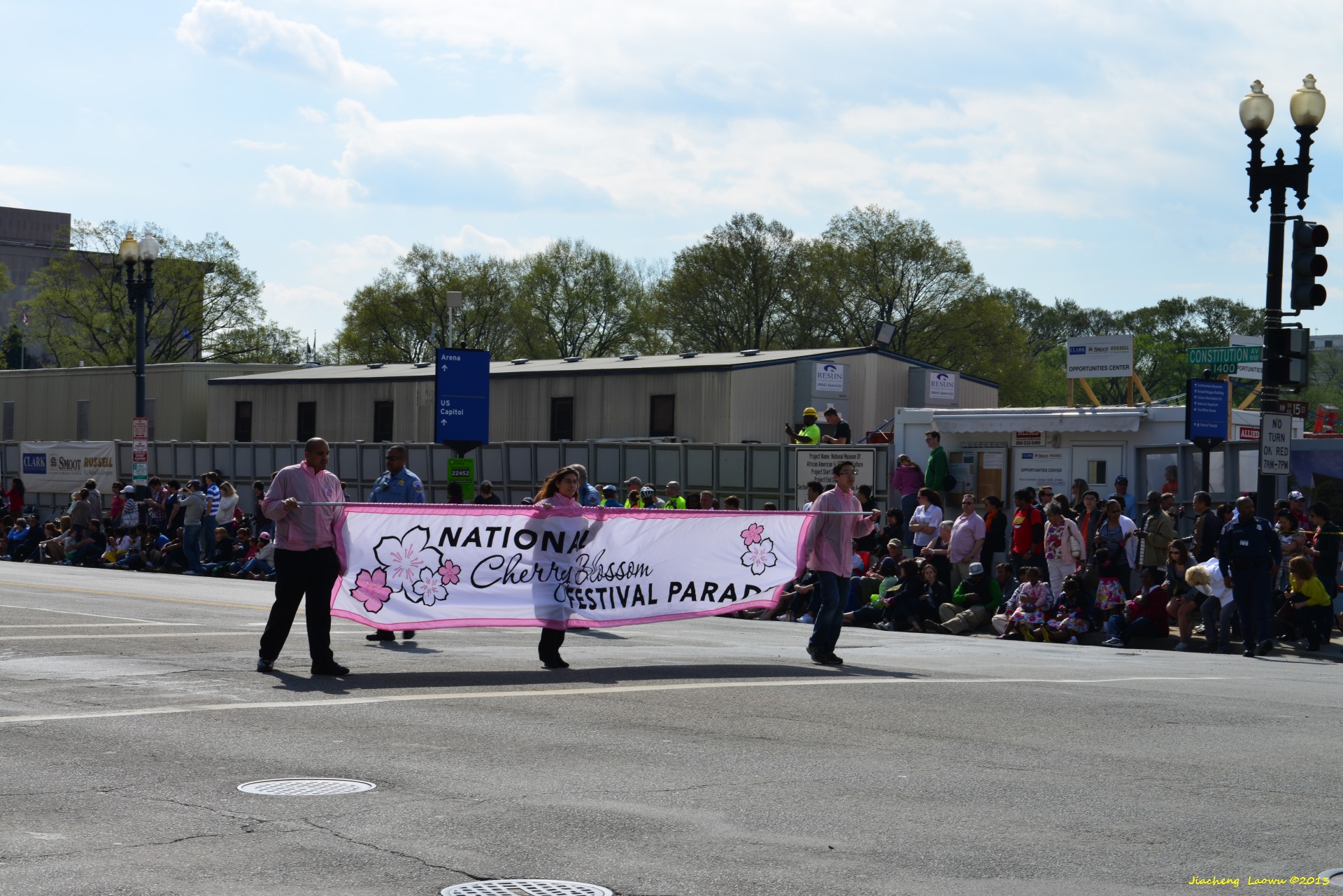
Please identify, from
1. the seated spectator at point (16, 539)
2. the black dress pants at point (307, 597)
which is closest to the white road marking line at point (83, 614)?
the black dress pants at point (307, 597)

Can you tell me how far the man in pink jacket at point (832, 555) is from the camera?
14.2 metres

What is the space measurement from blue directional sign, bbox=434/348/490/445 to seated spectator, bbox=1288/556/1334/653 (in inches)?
638

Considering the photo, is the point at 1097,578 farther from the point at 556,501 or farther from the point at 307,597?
the point at 307,597

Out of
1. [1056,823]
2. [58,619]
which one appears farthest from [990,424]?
[1056,823]

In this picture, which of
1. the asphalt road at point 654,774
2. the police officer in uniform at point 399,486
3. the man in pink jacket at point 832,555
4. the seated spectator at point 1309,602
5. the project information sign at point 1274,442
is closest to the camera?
the asphalt road at point 654,774

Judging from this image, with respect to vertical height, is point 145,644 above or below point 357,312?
below

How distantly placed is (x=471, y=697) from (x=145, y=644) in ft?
16.3

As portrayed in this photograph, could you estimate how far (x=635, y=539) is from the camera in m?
14.6

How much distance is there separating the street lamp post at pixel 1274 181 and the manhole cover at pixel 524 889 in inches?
550

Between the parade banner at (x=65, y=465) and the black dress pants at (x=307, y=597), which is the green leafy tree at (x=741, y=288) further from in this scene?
the black dress pants at (x=307, y=597)

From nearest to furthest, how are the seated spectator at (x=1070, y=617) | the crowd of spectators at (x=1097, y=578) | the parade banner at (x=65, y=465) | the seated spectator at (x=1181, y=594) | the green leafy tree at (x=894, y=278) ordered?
the crowd of spectators at (x=1097, y=578) < the seated spectator at (x=1181, y=594) < the seated spectator at (x=1070, y=617) < the parade banner at (x=65, y=465) < the green leafy tree at (x=894, y=278)

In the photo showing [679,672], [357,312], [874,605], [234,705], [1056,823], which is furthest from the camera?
[357,312]

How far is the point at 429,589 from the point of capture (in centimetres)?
1396

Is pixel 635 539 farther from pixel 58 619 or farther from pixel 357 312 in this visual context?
pixel 357 312
